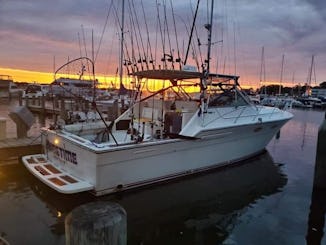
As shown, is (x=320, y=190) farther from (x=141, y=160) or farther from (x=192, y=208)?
(x=141, y=160)

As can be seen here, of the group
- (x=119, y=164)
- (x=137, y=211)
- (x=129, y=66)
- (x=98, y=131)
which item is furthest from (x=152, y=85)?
(x=137, y=211)

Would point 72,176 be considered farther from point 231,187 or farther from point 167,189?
point 231,187

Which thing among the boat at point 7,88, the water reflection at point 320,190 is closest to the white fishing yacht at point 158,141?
the water reflection at point 320,190

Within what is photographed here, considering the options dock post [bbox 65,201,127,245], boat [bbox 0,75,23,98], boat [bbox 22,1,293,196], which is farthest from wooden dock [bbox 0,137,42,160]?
boat [bbox 0,75,23,98]

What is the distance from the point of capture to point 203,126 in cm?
661

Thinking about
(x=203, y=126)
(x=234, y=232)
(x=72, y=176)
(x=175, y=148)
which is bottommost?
(x=234, y=232)

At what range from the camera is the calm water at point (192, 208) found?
14.4 ft

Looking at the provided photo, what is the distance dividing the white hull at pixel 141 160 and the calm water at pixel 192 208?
0.28 metres

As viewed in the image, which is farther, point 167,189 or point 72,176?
point 167,189

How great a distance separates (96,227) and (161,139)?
4688 millimetres

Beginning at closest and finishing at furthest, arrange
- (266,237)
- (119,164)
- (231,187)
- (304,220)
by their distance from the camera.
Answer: (266,237), (304,220), (119,164), (231,187)

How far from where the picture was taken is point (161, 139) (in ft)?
20.6

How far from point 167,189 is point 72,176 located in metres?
2.07

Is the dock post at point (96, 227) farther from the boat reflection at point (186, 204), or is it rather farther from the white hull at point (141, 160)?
the white hull at point (141, 160)
